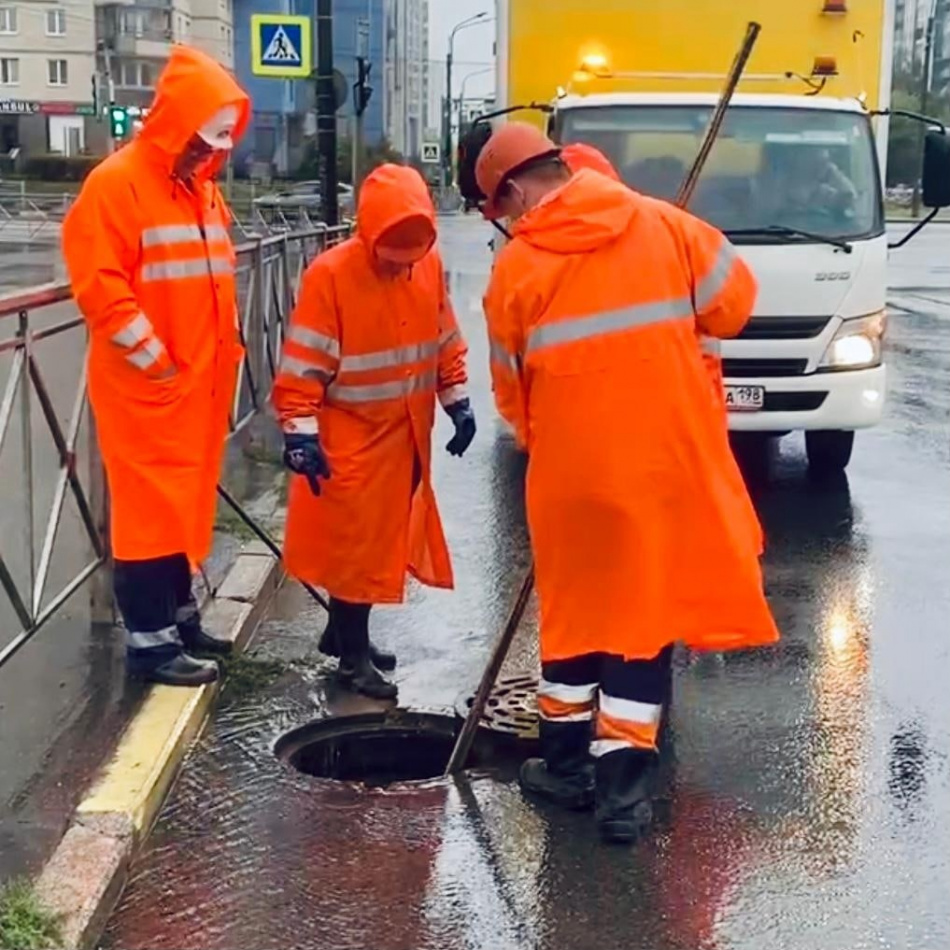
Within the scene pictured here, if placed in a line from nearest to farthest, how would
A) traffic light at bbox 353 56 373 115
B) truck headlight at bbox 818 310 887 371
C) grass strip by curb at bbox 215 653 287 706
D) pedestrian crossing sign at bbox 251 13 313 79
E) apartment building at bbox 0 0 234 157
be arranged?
grass strip by curb at bbox 215 653 287 706 → truck headlight at bbox 818 310 887 371 → pedestrian crossing sign at bbox 251 13 313 79 → traffic light at bbox 353 56 373 115 → apartment building at bbox 0 0 234 157

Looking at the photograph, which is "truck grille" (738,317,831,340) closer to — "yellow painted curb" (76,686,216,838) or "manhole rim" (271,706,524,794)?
"manhole rim" (271,706,524,794)

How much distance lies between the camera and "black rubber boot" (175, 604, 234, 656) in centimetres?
600

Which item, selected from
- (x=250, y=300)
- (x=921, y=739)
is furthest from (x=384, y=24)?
(x=921, y=739)

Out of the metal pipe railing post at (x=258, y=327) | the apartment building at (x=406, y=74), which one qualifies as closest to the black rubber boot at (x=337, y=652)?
the metal pipe railing post at (x=258, y=327)

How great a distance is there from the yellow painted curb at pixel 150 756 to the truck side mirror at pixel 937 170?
19.0 feet

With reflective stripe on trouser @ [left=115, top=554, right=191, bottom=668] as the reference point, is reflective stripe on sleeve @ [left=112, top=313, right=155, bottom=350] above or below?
above

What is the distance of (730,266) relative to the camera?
15.0ft

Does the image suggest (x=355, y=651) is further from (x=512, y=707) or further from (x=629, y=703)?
(x=629, y=703)

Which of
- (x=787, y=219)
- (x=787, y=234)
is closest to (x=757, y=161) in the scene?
(x=787, y=219)

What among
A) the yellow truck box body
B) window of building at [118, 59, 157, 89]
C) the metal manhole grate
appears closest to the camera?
the metal manhole grate

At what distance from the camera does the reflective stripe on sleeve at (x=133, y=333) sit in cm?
513

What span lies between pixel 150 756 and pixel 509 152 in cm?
201

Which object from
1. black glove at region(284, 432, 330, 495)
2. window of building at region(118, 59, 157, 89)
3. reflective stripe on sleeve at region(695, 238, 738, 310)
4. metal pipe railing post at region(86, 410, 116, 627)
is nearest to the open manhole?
black glove at region(284, 432, 330, 495)

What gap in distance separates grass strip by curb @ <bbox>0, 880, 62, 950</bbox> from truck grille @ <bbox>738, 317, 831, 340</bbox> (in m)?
6.06
